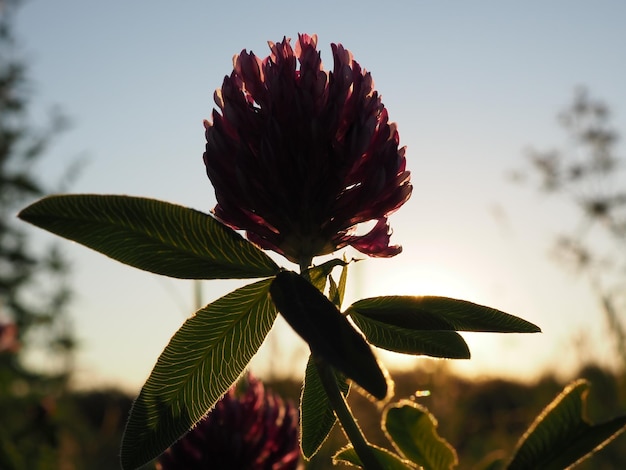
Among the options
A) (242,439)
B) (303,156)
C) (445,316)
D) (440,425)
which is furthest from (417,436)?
(440,425)

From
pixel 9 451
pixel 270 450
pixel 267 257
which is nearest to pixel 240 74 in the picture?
pixel 267 257

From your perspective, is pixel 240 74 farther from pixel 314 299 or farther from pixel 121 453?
pixel 121 453

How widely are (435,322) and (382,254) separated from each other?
0.83ft

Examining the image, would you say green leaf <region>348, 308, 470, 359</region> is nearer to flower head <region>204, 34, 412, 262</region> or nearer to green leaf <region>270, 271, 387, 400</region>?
flower head <region>204, 34, 412, 262</region>

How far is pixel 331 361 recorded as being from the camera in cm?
76

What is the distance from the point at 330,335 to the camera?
81cm

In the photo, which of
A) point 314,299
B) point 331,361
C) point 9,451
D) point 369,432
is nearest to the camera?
point 331,361

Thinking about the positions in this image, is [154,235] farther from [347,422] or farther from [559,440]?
[559,440]

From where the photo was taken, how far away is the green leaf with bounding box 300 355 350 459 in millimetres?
1165

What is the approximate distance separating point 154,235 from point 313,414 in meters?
0.38

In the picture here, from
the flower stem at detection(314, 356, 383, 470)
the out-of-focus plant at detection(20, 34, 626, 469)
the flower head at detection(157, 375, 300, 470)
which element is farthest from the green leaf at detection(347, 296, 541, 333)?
the flower head at detection(157, 375, 300, 470)

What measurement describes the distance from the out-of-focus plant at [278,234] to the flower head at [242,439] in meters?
0.62

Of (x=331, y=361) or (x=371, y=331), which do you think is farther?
(x=371, y=331)

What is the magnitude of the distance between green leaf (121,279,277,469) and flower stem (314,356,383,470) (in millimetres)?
228
